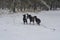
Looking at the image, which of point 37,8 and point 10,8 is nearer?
point 10,8

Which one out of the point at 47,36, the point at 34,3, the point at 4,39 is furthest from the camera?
the point at 34,3

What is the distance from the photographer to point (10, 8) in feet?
61.4

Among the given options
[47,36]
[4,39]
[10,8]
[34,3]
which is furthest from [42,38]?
[34,3]

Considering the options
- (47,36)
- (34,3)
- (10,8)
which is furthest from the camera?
(34,3)

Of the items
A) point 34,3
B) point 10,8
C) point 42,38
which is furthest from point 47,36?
point 34,3

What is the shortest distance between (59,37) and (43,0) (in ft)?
38.9

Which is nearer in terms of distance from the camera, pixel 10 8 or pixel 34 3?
pixel 10 8

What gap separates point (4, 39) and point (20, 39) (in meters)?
0.60

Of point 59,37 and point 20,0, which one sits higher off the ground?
point 20,0

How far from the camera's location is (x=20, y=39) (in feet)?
24.8

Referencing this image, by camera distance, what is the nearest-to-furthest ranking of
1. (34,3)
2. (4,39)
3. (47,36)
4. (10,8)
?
(4,39)
(47,36)
(10,8)
(34,3)

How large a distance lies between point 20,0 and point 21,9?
0.86m

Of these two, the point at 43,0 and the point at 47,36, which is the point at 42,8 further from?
the point at 47,36

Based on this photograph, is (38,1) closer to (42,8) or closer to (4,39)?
(42,8)
